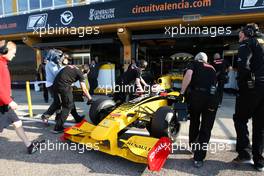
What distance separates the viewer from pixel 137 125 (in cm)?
421

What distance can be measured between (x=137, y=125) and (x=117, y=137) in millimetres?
517

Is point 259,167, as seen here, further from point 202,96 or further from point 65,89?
point 65,89

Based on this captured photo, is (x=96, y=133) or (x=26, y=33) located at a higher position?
(x=26, y=33)

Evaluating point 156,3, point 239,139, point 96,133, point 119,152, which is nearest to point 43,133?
point 96,133

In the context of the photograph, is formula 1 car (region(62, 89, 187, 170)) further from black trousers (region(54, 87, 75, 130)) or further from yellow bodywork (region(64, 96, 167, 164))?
black trousers (region(54, 87, 75, 130))

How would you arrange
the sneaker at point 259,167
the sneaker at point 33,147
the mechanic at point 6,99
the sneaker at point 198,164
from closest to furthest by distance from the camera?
the sneaker at point 259,167
the sneaker at point 198,164
the mechanic at point 6,99
the sneaker at point 33,147

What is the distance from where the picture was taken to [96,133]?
357 cm

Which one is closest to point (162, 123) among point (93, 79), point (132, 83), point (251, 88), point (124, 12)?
point (251, 88)

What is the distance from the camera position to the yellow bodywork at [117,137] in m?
3.28

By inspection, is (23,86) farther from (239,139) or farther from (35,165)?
(239,139)

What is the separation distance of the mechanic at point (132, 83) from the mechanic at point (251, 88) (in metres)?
2.69

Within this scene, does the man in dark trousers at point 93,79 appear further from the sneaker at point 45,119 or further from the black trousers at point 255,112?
the black trousers at point 255,112

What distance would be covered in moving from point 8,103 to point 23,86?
12504 mm

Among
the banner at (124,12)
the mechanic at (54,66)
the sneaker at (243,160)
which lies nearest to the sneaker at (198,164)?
the sneaker at (243,160)
